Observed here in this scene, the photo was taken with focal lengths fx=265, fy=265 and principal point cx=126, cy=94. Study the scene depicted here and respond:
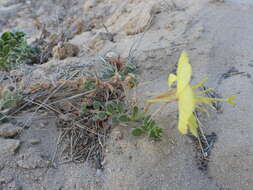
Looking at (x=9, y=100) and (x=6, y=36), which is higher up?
(x=6, y=36)

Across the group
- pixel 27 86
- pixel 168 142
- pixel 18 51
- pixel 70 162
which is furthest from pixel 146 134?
pixel 18 51

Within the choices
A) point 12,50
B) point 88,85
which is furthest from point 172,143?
point 12,50

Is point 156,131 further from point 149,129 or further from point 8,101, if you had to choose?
point 8,101

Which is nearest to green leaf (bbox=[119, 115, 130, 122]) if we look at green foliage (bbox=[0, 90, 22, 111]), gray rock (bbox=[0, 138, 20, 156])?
gray rock (bbox=[0, 138, 20, 156])

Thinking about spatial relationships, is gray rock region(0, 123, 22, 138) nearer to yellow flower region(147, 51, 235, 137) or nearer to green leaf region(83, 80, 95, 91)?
green leaf region(83, 80, 95, 91)

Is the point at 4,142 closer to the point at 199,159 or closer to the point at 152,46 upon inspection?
the point at 199,159

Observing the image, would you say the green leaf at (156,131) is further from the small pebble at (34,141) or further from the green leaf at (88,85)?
the small pebble at (34,141)
